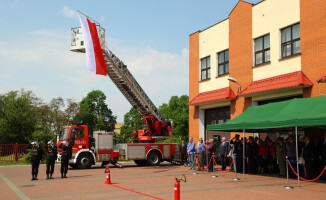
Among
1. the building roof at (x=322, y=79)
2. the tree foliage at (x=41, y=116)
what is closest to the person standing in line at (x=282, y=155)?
the building roof at (x=322, y=79)

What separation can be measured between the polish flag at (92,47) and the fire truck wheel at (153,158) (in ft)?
21.9

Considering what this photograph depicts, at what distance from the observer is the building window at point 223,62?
24016mm

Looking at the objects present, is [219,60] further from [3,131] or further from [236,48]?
[3,131]

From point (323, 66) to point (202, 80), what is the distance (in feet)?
33.7

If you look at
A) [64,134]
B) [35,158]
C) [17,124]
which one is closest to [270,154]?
[35,158]

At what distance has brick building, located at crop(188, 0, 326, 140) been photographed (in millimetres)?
17516

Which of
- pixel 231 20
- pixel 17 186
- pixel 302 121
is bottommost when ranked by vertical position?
pixel 17 186

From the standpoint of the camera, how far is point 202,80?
2595cm

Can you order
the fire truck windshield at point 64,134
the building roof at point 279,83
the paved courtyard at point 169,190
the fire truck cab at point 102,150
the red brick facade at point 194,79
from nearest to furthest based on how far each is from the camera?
the paved courtyard at point 169,190 < the building roof at point 279,83 < the fire truck cab at point 102,150 < the fire truck windshield at point 64,134 < the red brick facade at point 194,79

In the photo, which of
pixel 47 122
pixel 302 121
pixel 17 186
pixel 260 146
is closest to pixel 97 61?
pixel 17 186

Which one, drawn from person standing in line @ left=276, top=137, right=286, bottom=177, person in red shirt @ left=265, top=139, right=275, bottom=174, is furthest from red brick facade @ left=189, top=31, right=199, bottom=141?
person standing in line @ left=276, top=137, right=286, bottom=177

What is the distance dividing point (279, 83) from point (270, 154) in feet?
12.5

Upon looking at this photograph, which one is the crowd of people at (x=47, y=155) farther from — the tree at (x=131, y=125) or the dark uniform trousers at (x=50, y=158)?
the tree at (x=131, y=125)

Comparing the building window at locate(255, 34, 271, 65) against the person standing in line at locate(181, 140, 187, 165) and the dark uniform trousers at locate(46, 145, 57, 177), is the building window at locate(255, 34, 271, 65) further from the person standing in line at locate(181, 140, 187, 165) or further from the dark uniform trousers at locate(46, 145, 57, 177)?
the dark uniform trousers at locate(46, 145, 57, 177)
